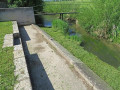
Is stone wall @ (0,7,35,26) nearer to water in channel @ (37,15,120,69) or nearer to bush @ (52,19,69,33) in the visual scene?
bush @ (52,19,69,33)

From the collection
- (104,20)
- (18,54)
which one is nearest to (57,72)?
(18,54)

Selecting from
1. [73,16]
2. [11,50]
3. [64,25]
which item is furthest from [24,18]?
[73,16]

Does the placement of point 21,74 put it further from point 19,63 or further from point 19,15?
point 19,15

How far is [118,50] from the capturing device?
7656mm

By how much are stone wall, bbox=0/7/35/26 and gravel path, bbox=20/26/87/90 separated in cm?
477

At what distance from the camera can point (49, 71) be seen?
3.65m

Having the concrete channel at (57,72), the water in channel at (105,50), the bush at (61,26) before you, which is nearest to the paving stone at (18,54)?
the concrete channel at (57,72)

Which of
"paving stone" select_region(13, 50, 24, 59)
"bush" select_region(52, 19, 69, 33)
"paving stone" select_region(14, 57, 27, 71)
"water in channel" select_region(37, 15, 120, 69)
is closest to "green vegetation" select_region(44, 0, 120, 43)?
"water in channel" select_region(37, 15, 120, 69)

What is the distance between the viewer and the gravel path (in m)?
3.11

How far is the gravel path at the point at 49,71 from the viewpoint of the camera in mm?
3109

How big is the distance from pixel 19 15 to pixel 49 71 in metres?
7.04

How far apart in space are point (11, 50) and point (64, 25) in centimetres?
601

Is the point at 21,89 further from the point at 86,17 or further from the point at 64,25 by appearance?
the point at 86,17

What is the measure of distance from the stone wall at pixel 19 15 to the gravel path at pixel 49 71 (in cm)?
477
